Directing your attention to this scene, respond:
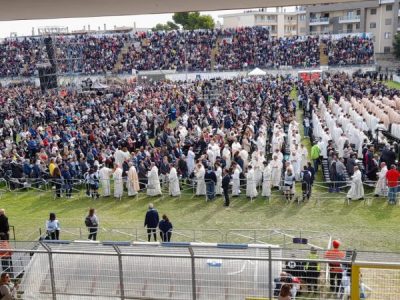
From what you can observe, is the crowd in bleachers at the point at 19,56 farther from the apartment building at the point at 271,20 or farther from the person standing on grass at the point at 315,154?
the apartment building at the point at 271,20

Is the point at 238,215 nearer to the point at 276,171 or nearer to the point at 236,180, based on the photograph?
the point at 236,180

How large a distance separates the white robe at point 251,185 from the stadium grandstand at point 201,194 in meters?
0.06

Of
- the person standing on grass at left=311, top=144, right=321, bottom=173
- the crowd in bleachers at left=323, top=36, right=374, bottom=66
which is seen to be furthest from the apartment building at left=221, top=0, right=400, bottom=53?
the person standing on grass at left=311, top=144, right=321, bottom=173

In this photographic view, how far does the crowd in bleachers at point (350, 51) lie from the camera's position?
1807 inches

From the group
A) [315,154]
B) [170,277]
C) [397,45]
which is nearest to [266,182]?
[315,154]

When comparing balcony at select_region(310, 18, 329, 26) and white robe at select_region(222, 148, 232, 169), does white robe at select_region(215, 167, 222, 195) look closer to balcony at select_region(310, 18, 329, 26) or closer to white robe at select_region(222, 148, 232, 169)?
white robe at select_region(222, 148, 232, 169)

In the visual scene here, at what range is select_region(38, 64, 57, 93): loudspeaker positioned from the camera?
34.7 meters

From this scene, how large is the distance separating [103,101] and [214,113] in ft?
31.2

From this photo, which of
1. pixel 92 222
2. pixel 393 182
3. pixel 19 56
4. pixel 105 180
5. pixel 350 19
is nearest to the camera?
pixel 92 222

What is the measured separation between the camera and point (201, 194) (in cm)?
1494

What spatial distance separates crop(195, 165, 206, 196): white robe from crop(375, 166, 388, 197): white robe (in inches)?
198

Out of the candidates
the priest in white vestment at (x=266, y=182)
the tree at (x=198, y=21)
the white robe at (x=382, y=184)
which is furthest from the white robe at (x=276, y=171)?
the tree at (x=198, y=21)

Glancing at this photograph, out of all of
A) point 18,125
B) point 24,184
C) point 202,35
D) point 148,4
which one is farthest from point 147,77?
point 148,4

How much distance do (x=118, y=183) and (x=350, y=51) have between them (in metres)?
38.4
